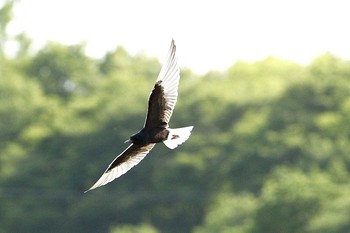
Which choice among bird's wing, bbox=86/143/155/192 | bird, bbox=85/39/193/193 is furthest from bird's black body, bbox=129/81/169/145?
bird's wing, bbox=86/143/155/192

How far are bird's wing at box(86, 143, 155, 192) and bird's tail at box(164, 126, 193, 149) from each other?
90cm

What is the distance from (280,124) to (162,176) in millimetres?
4590

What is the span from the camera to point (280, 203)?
39.0 metres

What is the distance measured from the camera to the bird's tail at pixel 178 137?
10.1 m

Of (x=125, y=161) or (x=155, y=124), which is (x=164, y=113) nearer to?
(x=155, y=124)

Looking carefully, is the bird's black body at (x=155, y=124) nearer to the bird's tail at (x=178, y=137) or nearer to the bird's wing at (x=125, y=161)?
the bird's tail at (x=178, y=137)

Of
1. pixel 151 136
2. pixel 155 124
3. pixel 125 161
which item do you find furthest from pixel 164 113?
pixel 125 161

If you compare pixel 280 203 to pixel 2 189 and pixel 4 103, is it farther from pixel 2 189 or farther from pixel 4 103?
pixel 4 103

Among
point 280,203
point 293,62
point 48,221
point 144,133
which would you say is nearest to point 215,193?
point 48,221

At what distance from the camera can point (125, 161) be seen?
11.2 m

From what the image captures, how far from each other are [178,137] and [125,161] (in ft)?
3.76

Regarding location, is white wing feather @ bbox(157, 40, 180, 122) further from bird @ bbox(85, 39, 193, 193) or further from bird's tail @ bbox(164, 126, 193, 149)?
bird's tail @ bbox(164, 126, 193, 149)

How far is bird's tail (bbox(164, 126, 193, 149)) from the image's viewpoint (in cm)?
1013

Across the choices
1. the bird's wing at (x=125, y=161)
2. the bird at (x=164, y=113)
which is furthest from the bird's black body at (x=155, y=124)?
the bird's wing at (x=125, y=161)
